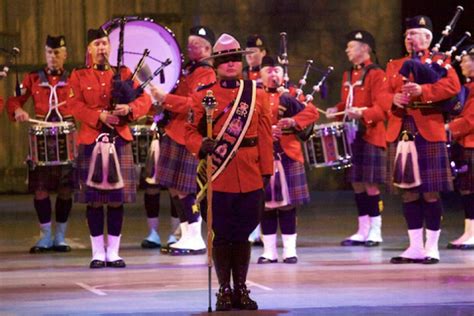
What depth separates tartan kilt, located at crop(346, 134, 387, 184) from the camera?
10922 millimetres

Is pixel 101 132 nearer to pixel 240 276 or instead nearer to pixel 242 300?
pixel 240 276

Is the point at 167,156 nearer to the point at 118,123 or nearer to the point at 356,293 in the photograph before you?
the point at 118,123

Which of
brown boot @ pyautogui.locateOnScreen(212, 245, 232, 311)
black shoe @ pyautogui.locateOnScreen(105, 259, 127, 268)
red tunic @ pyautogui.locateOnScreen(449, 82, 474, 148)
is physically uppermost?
red tunic @ pyautogui.locateOnScreen(449, 82, 474, 148)

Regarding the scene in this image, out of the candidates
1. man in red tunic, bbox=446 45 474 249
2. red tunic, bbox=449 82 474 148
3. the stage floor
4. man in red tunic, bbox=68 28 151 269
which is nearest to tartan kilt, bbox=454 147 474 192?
man in red tunic, bbox=446 45 474 249

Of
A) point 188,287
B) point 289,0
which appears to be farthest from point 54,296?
point 289,0

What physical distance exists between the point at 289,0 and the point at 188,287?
8.29 m

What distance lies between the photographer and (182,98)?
985cm

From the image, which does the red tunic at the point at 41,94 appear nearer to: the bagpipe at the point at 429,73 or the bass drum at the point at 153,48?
the bass drum at the point at 153,48

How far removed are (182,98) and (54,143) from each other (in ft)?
3.88

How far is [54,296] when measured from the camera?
7.95 metres

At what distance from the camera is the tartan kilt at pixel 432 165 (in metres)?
9.36

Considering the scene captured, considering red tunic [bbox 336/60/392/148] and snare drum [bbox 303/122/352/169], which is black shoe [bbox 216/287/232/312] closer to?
snare drum [bbox 303/122/352/169]

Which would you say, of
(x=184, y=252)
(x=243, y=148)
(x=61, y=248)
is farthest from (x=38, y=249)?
(x=243, y=148)

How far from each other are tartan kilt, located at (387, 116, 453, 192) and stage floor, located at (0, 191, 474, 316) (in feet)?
1.88
